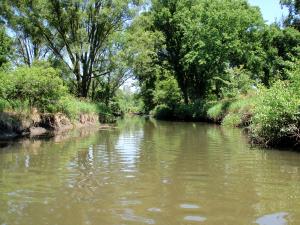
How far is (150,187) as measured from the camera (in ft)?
28.8

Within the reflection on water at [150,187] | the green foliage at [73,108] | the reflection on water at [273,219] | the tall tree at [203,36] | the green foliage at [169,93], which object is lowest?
the reflection on water at [273,219]

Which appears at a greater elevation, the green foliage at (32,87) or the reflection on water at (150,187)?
the green foliage at (32,87)

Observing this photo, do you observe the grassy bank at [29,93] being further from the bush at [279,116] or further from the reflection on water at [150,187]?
the bush at [279,116]

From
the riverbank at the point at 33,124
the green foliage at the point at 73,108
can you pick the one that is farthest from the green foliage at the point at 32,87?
the green foliage at the point at 73,108

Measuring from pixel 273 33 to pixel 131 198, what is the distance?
1679 inches

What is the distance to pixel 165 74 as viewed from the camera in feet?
187

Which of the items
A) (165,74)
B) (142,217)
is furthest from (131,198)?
(165,74)

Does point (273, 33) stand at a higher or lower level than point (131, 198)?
higher

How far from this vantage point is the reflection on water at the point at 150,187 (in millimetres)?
6582

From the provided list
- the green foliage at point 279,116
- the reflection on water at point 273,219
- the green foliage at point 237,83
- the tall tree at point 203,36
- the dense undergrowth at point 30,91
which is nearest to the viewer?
the reflection on water at point 273,219

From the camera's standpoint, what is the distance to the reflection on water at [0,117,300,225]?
6582 millimetres

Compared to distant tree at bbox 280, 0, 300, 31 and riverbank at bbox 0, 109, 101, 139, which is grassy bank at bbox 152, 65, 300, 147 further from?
distant tree at bbox 280, 0, 300, 31

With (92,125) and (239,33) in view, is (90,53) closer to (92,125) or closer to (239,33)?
(92,125)

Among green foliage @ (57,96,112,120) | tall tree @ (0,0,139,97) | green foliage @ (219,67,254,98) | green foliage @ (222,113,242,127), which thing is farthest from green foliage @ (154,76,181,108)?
green foliage @ (222,113,242,127)
